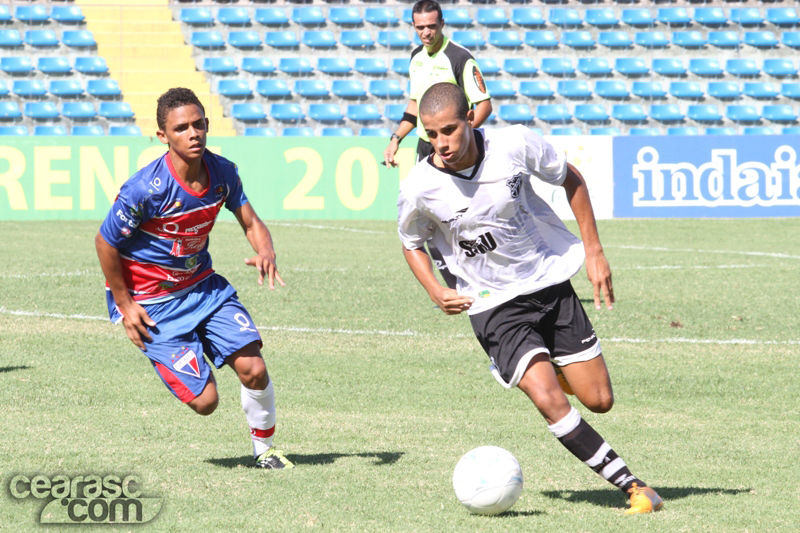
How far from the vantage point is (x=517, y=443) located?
549 cm

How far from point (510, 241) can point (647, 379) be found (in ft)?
9.48

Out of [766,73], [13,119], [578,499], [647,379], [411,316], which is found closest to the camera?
[578,499]

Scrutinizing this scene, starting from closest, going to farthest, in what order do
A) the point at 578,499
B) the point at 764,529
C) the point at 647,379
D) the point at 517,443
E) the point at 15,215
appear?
1. the point at 764,529
2. the point at 578,499
3. the point at 517,443
4. the point at 647,379
5. the point at 15,215

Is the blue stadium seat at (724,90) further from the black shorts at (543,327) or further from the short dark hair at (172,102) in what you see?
the short dark hair at (172,102)

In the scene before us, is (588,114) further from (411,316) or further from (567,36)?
(411,316)

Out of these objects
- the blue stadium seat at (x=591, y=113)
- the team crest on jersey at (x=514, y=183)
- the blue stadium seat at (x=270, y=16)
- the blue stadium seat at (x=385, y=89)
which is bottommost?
the team crest on jersey at (x=514, y=183)

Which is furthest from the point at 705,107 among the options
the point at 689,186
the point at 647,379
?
the point at 647,379

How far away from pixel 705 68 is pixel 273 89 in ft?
33.7

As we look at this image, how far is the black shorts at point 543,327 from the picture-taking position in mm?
4562

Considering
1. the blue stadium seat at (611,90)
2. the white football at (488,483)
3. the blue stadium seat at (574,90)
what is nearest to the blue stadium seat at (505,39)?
the blue stadium seat at (574,90)

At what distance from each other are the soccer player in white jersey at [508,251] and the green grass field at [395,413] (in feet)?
1.95

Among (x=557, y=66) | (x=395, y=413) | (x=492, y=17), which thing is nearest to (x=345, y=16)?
(x=492, y=17)

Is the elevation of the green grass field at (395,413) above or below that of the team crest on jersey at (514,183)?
below

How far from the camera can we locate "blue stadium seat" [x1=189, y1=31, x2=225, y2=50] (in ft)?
83.5
